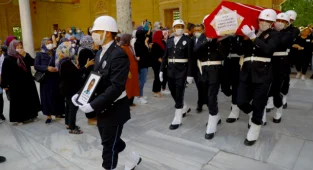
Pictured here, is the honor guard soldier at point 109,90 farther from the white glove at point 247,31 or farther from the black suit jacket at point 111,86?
the white glove at point 247,31

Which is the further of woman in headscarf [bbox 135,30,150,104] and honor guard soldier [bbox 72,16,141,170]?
woman in headscarf [bbox 135,30,150,104]

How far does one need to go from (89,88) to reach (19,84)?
9.94ft

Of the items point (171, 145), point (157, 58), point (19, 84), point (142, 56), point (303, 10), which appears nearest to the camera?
point (171, 145)

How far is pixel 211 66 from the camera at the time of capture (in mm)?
3672

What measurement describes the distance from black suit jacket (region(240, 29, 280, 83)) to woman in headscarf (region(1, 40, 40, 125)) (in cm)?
383

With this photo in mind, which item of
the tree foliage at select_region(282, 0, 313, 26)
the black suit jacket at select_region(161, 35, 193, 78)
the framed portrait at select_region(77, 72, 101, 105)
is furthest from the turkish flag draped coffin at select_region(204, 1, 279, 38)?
the tree foliage at select_region(282, 0, 313, 26)

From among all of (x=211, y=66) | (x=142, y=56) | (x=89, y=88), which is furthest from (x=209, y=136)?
(x=142, y=56)

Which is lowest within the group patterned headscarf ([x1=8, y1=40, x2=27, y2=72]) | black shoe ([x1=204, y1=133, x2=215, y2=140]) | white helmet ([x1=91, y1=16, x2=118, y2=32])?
black shoe ([x1=204, y1=133, x2=215, y2=140])

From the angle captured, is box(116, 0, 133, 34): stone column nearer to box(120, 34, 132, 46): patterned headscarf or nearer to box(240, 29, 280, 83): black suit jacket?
box(120, 34, 132, 46): patterned headscarf

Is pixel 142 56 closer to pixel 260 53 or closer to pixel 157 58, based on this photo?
pixel 157 58

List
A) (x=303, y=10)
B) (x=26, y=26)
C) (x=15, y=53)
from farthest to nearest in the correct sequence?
(x=303, y=10) → (x=26, y=26) → (x=15, y=53)

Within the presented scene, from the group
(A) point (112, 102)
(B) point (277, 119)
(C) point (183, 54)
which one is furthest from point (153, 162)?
(B) point (277, 119)

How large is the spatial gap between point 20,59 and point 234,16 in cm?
376

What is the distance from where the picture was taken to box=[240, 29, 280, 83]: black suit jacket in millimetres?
3119
